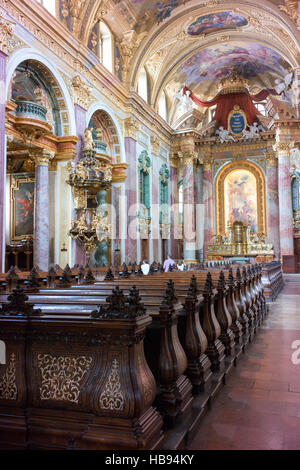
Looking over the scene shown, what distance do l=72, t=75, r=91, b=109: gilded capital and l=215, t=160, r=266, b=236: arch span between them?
40.1ft

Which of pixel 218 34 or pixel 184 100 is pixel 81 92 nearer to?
pixel 218 34

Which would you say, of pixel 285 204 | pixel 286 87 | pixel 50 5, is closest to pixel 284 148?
pixel 285 204

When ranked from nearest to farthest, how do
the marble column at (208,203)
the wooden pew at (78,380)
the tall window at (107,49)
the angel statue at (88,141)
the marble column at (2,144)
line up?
the wooden pew at (78,380)
the marble column at (2,144)
the angel statue at (88,141)
the tall window at (107,49)
the marble column at (208,203)

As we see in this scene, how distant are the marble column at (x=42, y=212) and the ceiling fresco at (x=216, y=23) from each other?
10.7m

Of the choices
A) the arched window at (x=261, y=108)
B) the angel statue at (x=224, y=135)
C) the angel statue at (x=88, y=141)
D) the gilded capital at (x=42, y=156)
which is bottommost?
the gilded capital at (x=42, y=156)

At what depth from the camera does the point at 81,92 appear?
39.6 ft

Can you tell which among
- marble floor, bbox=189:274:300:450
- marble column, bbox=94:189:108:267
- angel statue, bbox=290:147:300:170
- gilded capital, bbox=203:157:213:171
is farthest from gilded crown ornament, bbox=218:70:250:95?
marble floor, bbox=189:274:300:450

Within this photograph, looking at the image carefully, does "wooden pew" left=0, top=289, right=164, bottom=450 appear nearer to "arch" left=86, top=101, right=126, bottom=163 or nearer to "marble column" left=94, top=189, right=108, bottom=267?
"arch" left=86, top=101, right=126, bottom=163

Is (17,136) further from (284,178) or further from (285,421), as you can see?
(284,178)

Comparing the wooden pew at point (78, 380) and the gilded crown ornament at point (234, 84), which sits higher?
the gilded crown ornament at point (234, 84)

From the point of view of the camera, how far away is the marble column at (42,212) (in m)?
10.7

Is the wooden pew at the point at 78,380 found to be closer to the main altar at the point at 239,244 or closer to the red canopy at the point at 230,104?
the main altar at the point at 239,244

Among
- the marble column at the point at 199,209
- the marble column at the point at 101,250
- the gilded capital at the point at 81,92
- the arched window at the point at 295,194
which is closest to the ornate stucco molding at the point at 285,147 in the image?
the arched window at the point at 295,194

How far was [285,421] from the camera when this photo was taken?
2699 mm
